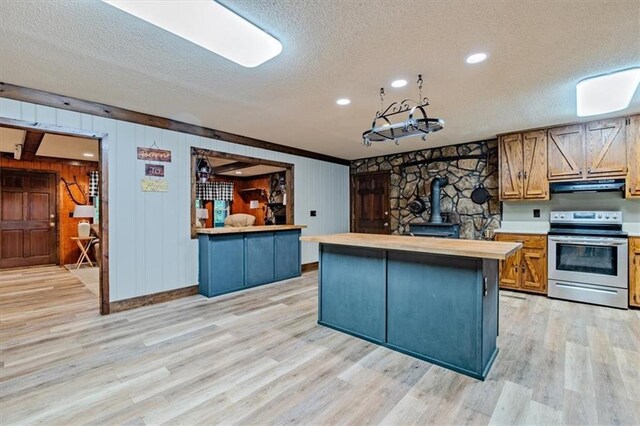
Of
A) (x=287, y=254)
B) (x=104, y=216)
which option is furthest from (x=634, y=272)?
(x=104, y=216)

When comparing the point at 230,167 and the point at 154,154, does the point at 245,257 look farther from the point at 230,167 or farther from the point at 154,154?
the point at 230,167

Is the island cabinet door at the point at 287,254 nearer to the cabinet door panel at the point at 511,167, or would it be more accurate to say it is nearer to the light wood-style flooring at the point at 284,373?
the light wood-style flooring at the point at 284,373

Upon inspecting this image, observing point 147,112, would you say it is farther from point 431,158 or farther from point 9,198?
point 9,198

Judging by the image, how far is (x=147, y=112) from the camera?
3934 millimetres

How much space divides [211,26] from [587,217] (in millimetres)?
5151

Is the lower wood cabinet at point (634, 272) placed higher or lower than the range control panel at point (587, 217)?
lower

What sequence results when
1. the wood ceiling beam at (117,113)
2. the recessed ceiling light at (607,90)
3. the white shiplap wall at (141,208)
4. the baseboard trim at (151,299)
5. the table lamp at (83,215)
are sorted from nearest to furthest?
the recessed ceiling light at (607,90) < the wood ceiling beam at (117,113) < the white shiplap wall at (141,208) < the baseboard trim at (151,299) < the table lamp at (83,215)

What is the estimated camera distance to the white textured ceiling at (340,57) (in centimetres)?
193

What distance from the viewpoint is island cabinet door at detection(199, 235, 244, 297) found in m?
4.44

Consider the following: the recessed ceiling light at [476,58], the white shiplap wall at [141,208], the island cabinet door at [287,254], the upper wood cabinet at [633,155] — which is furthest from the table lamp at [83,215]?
the upper wood cabinet at [633,155]

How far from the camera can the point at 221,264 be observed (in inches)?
179

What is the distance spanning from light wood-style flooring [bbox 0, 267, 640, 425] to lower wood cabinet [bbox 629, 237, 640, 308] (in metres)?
0.21

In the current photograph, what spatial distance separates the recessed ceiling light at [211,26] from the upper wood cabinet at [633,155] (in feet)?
14.6

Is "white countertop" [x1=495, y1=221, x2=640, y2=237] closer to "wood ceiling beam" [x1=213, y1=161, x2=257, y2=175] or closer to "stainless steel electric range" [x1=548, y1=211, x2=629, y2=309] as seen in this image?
"stainless steel electric range" [x1=548, y1=211, x2=629, y2=309]
